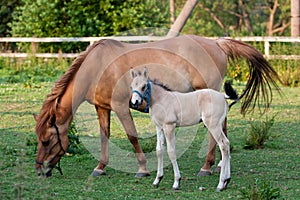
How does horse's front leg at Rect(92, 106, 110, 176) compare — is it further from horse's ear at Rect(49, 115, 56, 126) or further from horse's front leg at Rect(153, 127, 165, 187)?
horse's front leg at Rect(153, 127, 165, 187)

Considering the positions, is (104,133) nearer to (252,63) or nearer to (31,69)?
(252,63)

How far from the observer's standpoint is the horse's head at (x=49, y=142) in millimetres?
7293

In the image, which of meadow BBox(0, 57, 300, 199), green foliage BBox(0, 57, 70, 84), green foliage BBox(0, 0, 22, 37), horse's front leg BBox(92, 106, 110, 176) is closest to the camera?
meadow BBox(0, 57, 300, 199)

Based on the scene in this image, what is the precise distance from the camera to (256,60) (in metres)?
8.54

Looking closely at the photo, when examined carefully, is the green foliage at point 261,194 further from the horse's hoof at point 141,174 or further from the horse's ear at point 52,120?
the horse's ear at point 52,120

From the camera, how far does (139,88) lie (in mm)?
6570

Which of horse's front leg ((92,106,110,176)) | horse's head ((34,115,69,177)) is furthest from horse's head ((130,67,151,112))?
horse's front leg ((92,106,110,176))

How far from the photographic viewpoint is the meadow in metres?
6.55

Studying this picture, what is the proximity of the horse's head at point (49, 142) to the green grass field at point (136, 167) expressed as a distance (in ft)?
0.73

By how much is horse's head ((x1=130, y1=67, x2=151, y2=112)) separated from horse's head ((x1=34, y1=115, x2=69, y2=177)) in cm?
128

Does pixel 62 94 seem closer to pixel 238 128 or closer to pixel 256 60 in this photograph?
pixel 256 60

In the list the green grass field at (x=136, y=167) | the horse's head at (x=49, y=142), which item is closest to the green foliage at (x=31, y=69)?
the green grass field at (x=136, y=167)

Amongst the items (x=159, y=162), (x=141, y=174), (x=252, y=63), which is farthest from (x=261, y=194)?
(x=252, y=63)

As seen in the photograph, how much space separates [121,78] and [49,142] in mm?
1234
